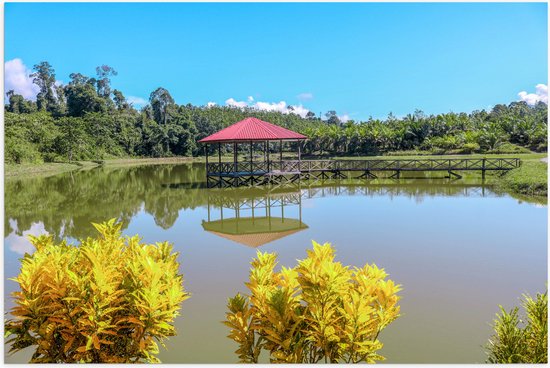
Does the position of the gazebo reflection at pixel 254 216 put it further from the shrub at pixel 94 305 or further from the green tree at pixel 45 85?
the green tree at pixel 45 85

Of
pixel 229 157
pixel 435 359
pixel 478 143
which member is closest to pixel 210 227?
pixel 435 359

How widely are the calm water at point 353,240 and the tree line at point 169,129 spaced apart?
13.0 m

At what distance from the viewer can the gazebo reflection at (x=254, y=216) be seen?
23.7 ft

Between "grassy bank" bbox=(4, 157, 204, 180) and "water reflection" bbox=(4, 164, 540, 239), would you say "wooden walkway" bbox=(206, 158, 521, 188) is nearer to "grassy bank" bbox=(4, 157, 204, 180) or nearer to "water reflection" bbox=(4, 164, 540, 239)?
"water reflection" bbox=(4, 164, 540, 239)

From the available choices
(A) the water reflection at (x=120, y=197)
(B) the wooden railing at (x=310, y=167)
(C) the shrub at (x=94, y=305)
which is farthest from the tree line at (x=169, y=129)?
(C) the shrub at (x=94, y=305)

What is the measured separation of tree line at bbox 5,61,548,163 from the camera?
84.8ft

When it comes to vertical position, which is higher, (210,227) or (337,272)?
(337,272)

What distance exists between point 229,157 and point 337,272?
3462 centimetres

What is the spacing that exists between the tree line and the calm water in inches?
513

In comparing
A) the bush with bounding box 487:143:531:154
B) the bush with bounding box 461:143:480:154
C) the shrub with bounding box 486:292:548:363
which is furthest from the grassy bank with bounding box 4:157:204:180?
the bush with bounding box 487:143:531:154

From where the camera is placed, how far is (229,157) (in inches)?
1425

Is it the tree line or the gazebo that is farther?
the tree line

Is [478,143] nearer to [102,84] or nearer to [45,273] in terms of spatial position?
[45,273]

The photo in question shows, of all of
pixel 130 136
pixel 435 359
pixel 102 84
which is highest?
pixel 102 84
